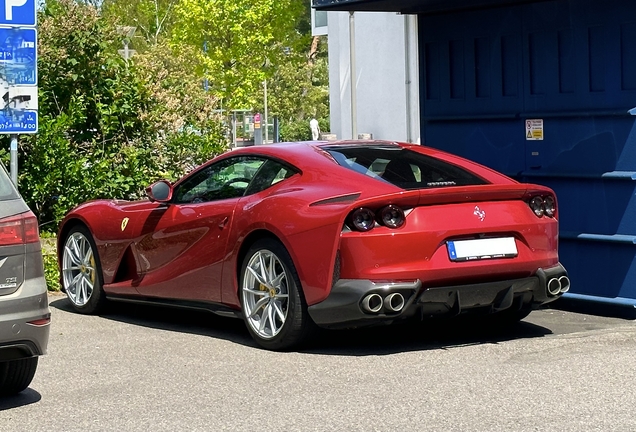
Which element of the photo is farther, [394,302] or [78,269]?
[78,269]

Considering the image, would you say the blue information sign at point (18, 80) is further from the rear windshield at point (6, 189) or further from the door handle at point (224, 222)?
the rear windshield at point (6, 189)

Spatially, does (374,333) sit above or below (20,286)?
below

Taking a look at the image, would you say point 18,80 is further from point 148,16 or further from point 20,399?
point 148,16

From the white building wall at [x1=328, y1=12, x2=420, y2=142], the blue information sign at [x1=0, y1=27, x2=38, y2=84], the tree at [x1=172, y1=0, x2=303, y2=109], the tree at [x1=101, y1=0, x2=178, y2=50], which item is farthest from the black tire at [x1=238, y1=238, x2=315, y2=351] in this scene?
the tree at [x1=101, y1=0, x2=178, y2=50]

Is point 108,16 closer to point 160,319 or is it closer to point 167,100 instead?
point 167,100

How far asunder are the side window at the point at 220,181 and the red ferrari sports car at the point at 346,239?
→ 1cm

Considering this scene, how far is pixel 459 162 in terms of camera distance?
8383 millimetres

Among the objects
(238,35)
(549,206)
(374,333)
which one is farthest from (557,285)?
(238,35)

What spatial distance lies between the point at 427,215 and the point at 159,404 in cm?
210

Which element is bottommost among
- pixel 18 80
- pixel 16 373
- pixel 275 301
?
pixel 16 373

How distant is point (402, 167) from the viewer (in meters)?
8.03

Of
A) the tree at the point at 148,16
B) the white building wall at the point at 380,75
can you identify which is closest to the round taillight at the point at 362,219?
the white building wall at the point at 380,75

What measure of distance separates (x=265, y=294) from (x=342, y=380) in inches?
48.7

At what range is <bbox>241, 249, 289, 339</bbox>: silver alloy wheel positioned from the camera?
7750 mm
